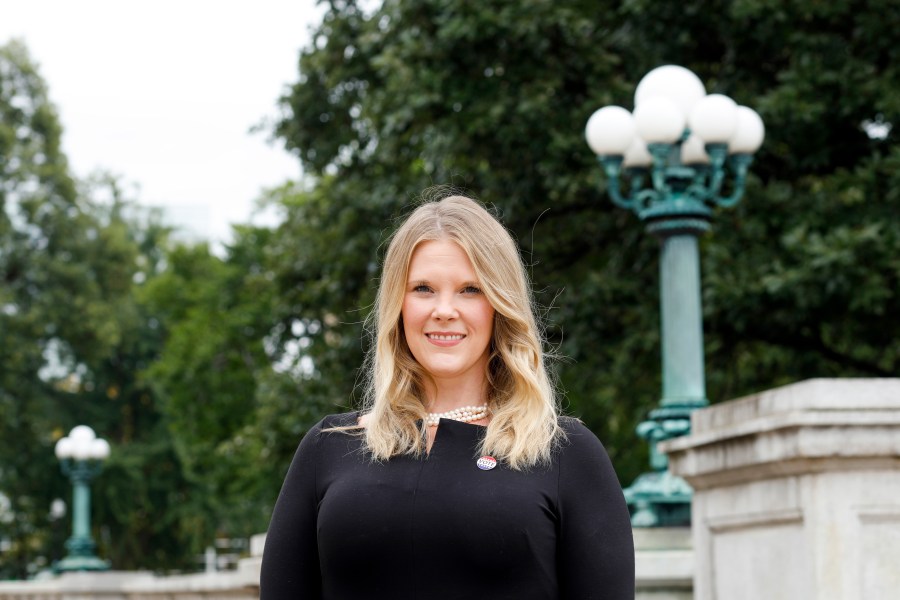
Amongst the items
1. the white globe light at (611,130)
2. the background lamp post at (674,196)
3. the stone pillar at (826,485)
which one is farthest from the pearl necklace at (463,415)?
the white globe light at (611,130)

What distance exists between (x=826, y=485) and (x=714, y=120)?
182 inches

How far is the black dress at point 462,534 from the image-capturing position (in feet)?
9.13

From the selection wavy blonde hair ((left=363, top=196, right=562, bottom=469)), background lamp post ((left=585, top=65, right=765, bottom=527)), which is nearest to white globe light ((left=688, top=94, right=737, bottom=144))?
background lamp post ((left=585, top=65, right=765, bottom=527))

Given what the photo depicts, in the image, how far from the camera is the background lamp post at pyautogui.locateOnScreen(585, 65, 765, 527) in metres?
9.29

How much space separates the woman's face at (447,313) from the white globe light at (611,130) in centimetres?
717

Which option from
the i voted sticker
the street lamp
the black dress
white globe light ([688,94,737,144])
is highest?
white globe light ([688,94,737,144])

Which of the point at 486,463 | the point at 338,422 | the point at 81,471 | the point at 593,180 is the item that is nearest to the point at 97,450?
the point at 81,471

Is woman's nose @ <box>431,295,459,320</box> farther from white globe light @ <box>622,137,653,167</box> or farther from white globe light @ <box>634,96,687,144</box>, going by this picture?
white globe light @ <box>622,137,653,167</box>

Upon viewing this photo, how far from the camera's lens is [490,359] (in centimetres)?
305

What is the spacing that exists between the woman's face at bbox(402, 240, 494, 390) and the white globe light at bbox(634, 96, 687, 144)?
22.0 ft

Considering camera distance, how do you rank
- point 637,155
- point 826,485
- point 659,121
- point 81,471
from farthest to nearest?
point 81,471 < point 637,155 < point 659,121 < point 826,485

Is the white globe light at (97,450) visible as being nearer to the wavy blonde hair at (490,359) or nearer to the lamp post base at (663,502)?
the lamp post base at (663,502)

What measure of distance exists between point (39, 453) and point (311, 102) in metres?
24.7

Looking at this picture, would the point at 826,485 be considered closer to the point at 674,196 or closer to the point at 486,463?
the point at 486,463
